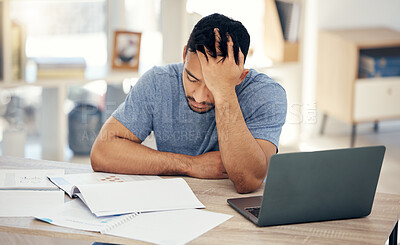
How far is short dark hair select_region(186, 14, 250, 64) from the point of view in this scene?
1.74 m

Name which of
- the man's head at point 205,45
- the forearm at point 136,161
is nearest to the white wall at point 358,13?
the man's head at point 205,45

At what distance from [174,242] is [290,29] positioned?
2788 millimetres

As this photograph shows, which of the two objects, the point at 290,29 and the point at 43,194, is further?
the point at 290,29

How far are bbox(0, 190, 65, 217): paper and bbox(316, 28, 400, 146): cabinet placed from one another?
286 centimetres

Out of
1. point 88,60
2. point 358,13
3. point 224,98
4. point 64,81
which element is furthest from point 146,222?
point 358,13

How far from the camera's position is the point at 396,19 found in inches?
180

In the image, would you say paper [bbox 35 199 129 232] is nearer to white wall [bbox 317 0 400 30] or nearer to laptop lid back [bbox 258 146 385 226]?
laptop lid back [bbox 258 146 385 226]

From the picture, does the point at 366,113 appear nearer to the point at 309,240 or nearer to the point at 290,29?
the point at 290,29

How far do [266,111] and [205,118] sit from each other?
0.76ft

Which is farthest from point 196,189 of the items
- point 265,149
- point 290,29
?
point 290,29

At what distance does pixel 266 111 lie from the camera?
1821 mm

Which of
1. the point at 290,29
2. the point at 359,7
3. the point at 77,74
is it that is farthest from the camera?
the point at 359,7

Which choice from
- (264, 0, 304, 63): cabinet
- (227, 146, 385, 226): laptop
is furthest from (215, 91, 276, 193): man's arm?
(264, 0, 304, 63): cabinet

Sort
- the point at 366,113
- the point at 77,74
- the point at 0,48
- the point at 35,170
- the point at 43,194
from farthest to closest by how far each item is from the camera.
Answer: the point at 366,113
the point at 77,74
the point at 0,48
the point at 35,170
the point at 43,194
